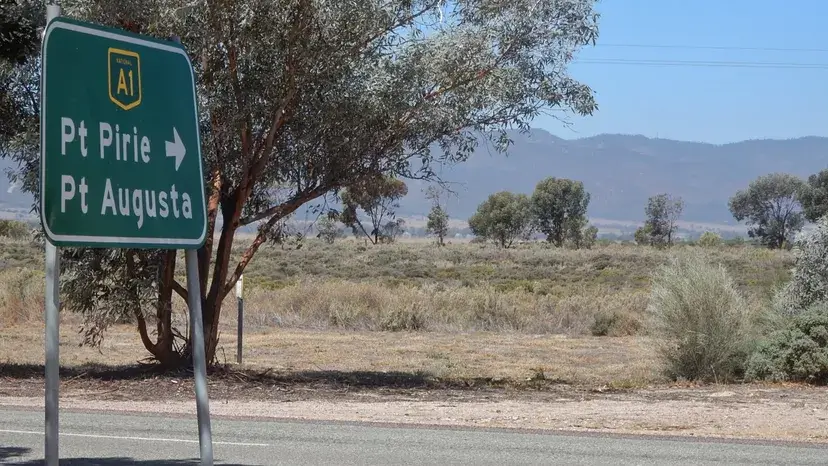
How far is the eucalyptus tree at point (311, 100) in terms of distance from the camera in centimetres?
1498

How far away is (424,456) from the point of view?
400 inches

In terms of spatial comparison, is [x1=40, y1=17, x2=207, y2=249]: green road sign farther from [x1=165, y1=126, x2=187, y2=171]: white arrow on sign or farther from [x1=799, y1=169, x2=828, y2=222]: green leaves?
[x1=799, y1=169, x2=828, y2=222]: green leaves

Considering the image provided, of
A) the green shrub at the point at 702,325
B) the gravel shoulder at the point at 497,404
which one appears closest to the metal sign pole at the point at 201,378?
the gravel shoulder at the point at 497,404

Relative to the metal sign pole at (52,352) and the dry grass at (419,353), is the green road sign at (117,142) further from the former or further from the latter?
the dry grass at (419,353)

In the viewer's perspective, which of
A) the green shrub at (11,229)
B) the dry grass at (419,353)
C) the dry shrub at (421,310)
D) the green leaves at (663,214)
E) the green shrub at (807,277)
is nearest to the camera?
the dry grass at (419,353)

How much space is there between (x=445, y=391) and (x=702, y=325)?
473cm

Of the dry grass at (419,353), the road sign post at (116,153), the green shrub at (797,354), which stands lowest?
the dry grass at (419,353)

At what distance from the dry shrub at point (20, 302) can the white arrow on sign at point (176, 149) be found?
1070 inches

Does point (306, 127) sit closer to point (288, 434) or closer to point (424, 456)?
point (288, 434)

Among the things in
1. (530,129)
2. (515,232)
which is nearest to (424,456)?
(530,129)

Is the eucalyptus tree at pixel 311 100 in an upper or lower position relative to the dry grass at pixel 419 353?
upper

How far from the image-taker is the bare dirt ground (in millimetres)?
13195

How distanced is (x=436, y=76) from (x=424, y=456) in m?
7.38

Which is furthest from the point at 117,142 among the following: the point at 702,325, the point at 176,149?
the point at 702,325
